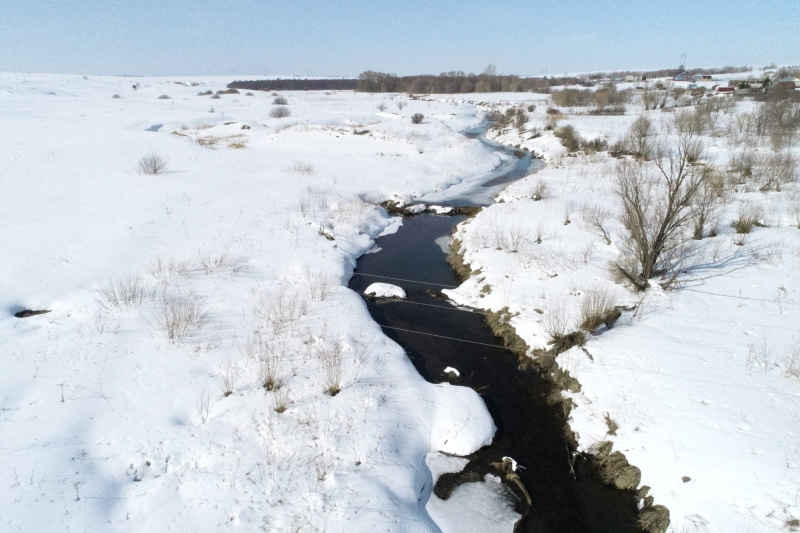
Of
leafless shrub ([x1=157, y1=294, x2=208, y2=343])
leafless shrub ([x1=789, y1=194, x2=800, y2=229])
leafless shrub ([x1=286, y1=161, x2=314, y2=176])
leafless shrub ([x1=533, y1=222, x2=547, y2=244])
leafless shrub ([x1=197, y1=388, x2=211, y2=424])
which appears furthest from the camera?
leafless shrub ([x1=286, y1=161, x2=314, y2=176])

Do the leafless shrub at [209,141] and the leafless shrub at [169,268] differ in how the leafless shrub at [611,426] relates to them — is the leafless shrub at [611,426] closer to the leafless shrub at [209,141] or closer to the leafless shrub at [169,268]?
the leafless shrub at [169,268]

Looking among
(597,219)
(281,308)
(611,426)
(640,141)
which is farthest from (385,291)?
(640,141)

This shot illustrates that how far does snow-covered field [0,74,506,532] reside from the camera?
489 cm

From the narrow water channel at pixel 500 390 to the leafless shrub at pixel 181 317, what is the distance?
4010 mm

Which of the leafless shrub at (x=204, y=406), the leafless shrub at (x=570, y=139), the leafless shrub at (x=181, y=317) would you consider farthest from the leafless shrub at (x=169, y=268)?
the leafless shrub at (x=570, y=139)

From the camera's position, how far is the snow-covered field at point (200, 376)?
16.0ft

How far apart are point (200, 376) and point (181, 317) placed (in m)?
1.71

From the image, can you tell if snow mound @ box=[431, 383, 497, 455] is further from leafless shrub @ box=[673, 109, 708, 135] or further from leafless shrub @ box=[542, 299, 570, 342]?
leafless shrub @ box=[673, 109, 708, 135]

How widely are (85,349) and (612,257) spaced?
12.4 metres

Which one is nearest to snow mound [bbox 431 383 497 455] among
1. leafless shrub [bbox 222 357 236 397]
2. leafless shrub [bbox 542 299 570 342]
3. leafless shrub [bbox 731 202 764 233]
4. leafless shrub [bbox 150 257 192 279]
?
leafless shrub [bbox 542 299 570 342]

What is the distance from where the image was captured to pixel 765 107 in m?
25.8

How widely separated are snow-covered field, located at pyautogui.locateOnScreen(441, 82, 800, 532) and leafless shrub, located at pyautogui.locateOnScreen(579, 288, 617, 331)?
21 centimetres

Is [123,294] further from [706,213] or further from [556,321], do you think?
[706,213]

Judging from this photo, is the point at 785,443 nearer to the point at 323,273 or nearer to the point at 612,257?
the point at 612,257
